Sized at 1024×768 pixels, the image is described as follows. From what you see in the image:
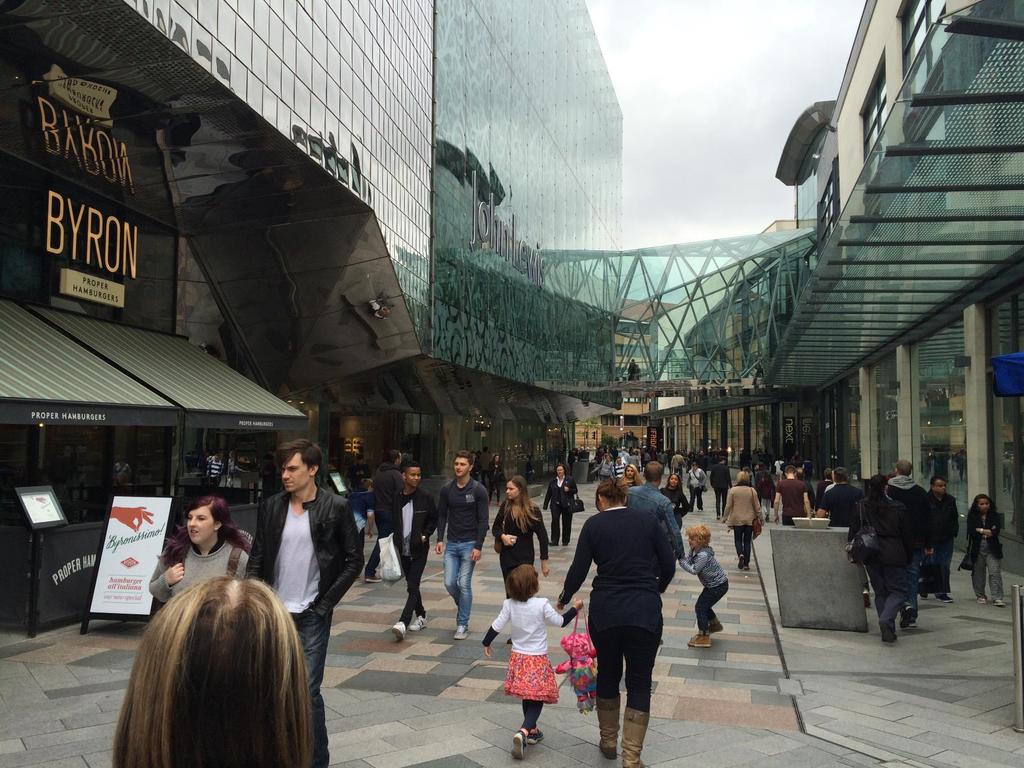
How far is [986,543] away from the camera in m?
11.3

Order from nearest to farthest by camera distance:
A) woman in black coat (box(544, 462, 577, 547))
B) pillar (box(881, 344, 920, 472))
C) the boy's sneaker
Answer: the boy's sneaker < woman in black coat (box(544, 462, 577, 547)) < pillar (box(881, 344, 920, 472))

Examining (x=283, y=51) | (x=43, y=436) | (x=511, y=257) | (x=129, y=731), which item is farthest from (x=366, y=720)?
(x=511, y=257)

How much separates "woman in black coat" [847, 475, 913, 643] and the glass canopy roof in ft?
10.8

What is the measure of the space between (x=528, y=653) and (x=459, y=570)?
11.3 ft

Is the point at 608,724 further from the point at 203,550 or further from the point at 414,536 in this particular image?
the point at 414,536

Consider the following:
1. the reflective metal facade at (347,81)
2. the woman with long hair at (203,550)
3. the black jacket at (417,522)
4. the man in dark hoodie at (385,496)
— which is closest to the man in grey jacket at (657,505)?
the black jacket at (417,522)

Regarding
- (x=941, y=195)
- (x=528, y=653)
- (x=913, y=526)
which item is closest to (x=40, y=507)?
(x=528, y=653)

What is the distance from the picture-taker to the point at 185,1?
1143cm

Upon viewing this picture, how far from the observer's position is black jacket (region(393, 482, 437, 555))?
9219 millimetres

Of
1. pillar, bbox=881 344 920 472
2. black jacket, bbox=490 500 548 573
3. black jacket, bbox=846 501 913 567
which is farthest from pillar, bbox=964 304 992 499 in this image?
black jacket, bbox=490 500 548 573

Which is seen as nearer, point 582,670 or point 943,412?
point 582,670

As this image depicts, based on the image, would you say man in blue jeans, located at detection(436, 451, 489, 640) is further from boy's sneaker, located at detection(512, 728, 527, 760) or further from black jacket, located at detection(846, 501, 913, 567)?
black jacket, located at detection(846, 501, 913, 567)

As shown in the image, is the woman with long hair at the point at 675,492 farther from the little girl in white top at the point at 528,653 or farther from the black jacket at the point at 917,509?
the little girl in white top at the point at 528,653

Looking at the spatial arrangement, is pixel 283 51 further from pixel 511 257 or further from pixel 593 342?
pixel 593 342
